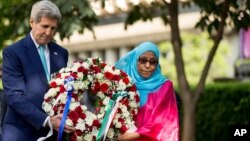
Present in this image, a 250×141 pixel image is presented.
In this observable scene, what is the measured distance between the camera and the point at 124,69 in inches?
304

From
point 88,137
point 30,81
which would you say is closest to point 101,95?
point 88,137

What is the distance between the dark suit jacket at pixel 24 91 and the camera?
690 centimetres

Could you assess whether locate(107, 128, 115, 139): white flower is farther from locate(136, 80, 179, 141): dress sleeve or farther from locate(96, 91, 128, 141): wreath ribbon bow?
locate(136, 80, 179, 141): dress sleeve

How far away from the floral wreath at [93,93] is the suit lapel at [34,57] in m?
0.09

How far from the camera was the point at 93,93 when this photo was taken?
7.24 m

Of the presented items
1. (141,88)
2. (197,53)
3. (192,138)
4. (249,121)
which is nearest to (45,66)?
(141,88)

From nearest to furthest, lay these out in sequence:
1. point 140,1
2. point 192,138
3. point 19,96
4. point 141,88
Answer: point 19,96
point 141,88
point 192,138
point 140,1

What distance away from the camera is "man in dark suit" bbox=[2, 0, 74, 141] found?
6910 millimetres

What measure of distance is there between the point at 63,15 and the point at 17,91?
4815mm

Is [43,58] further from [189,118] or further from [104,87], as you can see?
[189,118]

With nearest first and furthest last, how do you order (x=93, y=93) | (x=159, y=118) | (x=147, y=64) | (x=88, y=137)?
(x=88, y=137), (x=93, y=93), (x=159, y=118), (x=147, y=64)

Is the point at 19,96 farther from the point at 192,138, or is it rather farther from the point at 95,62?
the point at 192,138

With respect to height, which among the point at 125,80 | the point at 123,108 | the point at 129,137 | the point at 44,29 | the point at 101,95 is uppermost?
the point at 44,29

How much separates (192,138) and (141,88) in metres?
5.31
